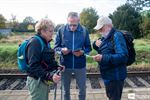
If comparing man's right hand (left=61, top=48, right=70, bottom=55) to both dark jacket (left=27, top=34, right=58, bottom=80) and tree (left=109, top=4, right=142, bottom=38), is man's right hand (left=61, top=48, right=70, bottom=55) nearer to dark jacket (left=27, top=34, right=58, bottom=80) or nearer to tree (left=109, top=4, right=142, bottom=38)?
dark jacket (left=27, top=34, right=58, bottom=80)

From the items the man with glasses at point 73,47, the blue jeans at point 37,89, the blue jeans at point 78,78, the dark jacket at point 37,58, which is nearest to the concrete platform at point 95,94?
the blue jeans at point 78,78

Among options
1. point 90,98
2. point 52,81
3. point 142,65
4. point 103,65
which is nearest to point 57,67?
point 52,81

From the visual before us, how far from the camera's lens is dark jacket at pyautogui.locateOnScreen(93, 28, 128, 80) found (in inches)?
165

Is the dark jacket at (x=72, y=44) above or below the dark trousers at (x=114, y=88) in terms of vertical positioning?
above

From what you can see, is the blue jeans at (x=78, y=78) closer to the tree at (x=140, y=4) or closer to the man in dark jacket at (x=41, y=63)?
the man in dark jacket at (x=41, y=63)

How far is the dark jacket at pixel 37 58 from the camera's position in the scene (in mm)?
3771

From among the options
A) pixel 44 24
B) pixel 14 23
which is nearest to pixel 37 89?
pixel 44 24

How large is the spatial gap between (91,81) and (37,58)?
187 inches

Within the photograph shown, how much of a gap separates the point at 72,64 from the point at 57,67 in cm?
111

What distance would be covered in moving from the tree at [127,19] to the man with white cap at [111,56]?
32.1 m

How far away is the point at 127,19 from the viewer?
3659 cm

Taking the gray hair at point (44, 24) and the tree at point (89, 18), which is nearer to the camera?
the gray hair at point (44, 24)

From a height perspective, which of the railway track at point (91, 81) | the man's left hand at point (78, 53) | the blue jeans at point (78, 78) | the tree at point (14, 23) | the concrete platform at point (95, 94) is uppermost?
the man's left hand at point (78, 53)

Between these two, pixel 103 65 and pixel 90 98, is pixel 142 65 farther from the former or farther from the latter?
pixel 103 65
